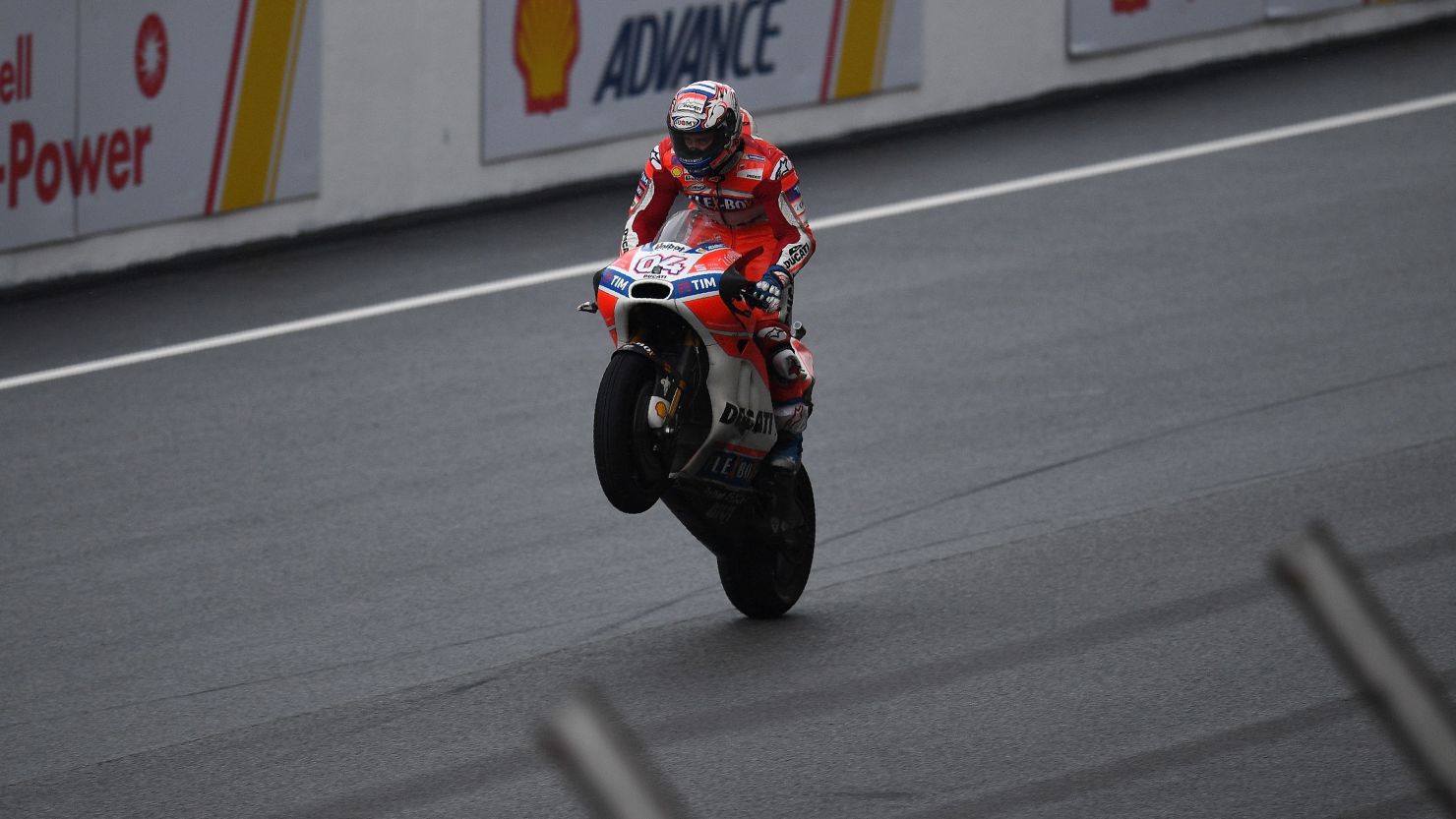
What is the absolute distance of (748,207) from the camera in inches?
319

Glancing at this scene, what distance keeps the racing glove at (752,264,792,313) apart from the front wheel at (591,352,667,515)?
1.54 feet

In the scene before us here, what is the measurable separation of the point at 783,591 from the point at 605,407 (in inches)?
56.8

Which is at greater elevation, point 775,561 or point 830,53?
point 775,561

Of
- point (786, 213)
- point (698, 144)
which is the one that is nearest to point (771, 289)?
point (786, 213)

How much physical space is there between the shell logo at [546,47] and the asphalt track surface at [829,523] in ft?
2.74

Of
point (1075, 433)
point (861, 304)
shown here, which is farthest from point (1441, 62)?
point (1075, 433)

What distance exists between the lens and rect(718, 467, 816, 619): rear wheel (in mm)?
8273

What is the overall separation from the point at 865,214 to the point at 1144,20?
4656 millimetres

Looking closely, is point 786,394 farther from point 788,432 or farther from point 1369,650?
point 1369,650

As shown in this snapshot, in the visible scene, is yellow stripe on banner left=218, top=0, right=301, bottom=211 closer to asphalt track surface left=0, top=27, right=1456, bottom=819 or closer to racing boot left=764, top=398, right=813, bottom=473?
asphalt track surface left=0, top=27, right=1456, bottom=819

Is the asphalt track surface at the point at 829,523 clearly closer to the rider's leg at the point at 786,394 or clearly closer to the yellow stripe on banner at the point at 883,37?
the rider's leg at the point at 786,394

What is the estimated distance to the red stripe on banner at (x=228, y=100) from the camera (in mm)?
14047

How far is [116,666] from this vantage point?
26.8 ft

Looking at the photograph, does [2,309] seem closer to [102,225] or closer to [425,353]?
[102,225]
